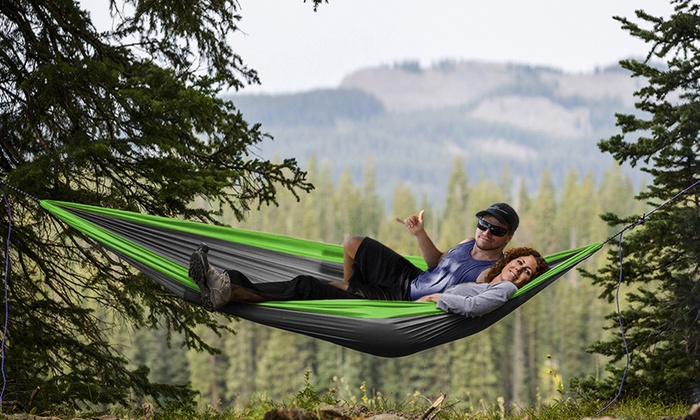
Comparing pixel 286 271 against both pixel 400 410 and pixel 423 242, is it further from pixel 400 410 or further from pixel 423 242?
pixel 400 410

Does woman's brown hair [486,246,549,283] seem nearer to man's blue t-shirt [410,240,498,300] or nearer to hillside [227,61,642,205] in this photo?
man's blue t-shirt [410,240,498,300]

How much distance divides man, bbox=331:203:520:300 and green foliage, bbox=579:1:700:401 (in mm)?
1326

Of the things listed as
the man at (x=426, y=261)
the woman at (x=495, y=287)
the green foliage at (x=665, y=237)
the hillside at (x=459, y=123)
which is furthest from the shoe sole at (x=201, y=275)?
the hillside at (x=459, y=123)

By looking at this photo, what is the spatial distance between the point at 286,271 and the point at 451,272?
814mm

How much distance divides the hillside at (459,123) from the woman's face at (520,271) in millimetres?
136015

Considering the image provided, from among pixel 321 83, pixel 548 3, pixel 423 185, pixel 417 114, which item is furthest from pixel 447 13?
pixel 417 114

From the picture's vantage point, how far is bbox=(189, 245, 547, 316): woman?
3.28 metres

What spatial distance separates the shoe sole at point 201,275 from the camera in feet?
11.1

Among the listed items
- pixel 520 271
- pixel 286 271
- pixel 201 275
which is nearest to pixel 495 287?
pixel 520 271

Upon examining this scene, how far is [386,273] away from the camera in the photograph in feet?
12.3

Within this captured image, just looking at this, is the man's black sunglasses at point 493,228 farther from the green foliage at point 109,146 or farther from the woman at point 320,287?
the green foliage at point 109,146

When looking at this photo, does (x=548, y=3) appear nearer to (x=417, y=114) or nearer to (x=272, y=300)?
(x=272, y=300)

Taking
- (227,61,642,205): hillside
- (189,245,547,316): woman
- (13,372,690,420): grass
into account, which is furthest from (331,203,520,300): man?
(227,61,642,205): hillside

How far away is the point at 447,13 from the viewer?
74188 millimetres
